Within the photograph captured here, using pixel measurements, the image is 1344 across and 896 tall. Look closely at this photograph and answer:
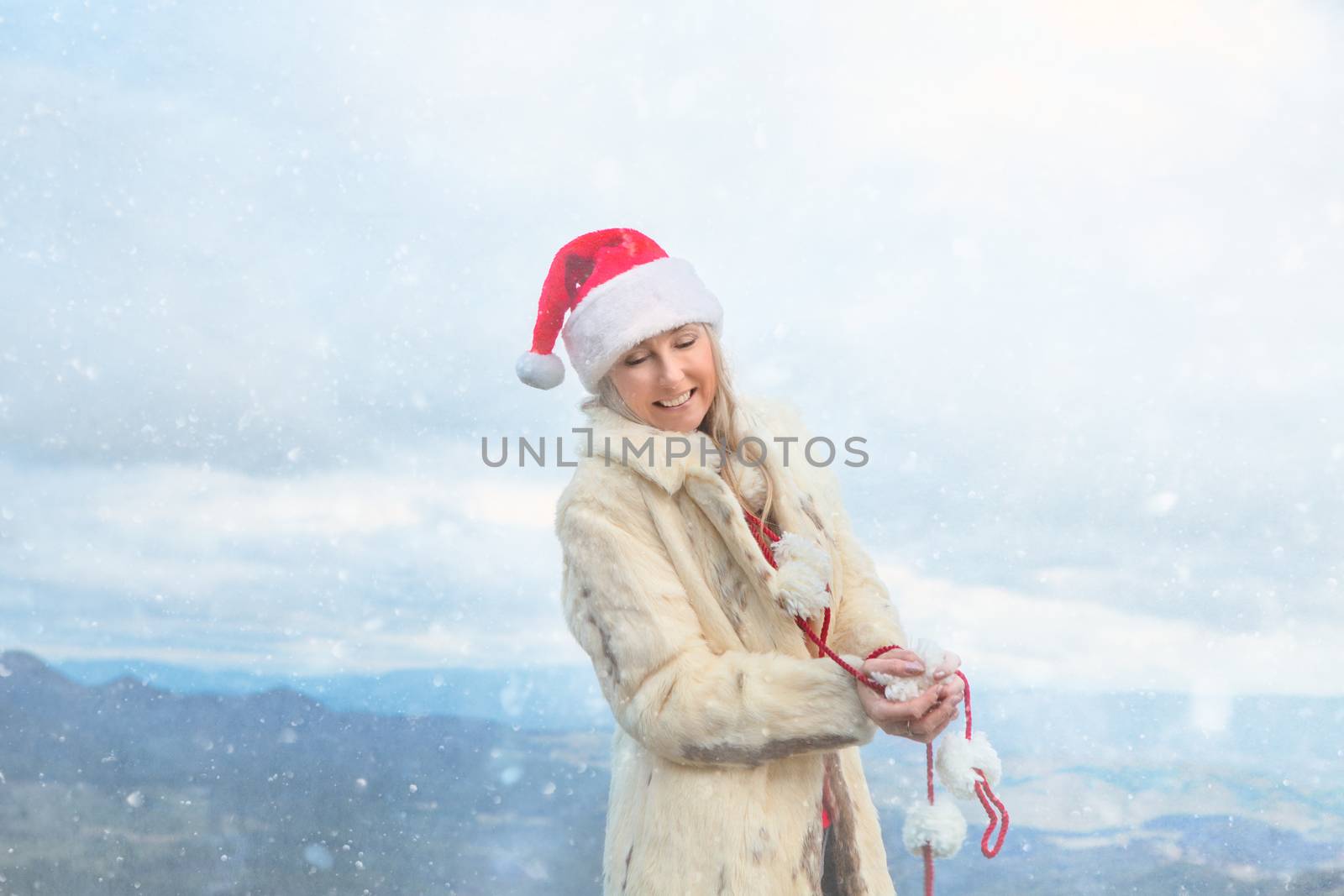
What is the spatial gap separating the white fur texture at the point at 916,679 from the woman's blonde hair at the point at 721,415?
42 centimetres

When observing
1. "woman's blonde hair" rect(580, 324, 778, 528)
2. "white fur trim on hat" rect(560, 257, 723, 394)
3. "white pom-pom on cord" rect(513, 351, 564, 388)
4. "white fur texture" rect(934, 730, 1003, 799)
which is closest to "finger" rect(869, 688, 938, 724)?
"white fur texture" rect(934, 730, 1003, 799)

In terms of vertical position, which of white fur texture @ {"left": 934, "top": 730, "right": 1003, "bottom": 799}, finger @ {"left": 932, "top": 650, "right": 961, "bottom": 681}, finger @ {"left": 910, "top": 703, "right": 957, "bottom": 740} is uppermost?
finger @ {"left": 932, "top": 650, "right": 961, "bottom": 681}

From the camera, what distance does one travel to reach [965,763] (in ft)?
5.05

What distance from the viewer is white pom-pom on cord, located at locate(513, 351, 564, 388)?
6.54ft

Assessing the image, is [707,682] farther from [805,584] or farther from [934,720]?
[934,720]

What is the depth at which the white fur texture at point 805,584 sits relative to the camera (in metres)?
1.61

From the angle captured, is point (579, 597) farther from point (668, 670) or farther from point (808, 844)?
point (808, 844)

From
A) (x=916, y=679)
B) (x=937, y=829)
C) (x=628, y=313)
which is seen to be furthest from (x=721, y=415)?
(x=937, y=829)

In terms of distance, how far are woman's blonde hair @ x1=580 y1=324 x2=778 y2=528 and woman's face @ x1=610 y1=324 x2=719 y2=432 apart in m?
0.03

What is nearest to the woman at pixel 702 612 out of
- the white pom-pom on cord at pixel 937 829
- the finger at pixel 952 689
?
the finger at pixel 952 689

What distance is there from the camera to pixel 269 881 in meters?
3.35

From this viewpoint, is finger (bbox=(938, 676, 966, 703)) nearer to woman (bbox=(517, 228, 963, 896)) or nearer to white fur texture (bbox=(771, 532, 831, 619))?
woman (bbox=(517, 228, 963, 896))

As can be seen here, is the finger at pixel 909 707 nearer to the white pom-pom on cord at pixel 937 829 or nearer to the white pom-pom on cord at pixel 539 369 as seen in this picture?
the white pom-pom on cord at pixel 937 829

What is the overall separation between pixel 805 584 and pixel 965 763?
1.10ft
